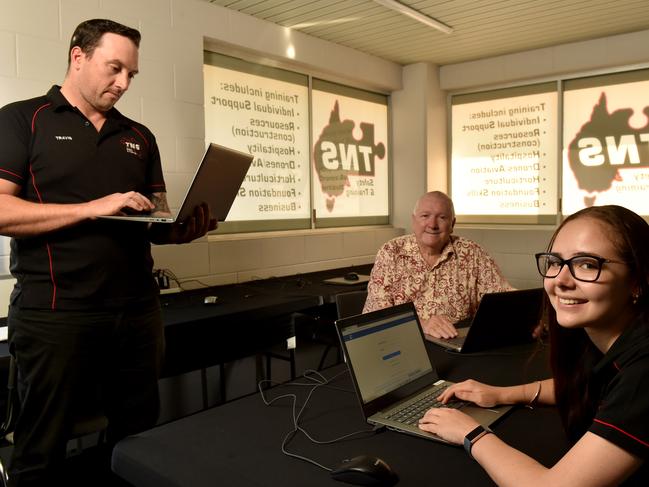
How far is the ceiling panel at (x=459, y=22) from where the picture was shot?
3627 mm

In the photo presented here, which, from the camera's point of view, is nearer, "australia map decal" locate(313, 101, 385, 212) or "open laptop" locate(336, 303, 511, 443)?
"open laptop" locate(336, 303, 511, 443)

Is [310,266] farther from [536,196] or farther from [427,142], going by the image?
[536,196]

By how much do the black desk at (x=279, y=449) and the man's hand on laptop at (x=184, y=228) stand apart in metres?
0.71

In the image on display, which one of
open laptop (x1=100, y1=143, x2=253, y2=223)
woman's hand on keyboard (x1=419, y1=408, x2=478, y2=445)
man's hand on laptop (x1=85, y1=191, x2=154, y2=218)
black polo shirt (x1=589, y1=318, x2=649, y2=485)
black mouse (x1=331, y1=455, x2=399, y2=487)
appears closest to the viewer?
black polo shirt (x1=589, y1=318, x2=649, y2=485)

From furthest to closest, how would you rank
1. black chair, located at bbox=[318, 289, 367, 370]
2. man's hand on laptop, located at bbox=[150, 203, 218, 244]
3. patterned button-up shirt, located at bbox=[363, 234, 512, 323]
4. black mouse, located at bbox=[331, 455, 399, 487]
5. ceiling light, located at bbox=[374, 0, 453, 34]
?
ceiling light, located at bbox=[374, 0, 453, 34]
black chair, located at bbox=[318, 289, 367, 370]
patterned button-up shirt, located at bbox=[363, 234, 512, 323]
man's hand on laptop, located at bbox=[150, 203, 218, 244]
black mouse, located at bbox=[331, 455, 399, 487]

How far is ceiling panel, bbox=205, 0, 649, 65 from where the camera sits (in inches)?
143

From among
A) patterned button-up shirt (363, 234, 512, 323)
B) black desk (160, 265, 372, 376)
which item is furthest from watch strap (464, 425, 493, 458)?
black desk (160, 265, 372, 376)

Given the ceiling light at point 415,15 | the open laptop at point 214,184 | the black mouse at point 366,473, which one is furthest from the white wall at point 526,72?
the black mouse at point 366,473

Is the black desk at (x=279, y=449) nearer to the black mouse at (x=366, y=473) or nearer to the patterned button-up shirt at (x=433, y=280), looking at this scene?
the black mouse at (x=366, y=473)

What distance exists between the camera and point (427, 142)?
512 centimetres

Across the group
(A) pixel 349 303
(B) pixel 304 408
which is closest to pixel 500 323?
(B) pixel 304 408

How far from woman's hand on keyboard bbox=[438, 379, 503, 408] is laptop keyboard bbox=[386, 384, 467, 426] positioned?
16 millimetres

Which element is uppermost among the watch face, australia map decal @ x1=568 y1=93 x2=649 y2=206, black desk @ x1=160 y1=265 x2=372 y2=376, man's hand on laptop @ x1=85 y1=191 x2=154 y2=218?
australia map decal @ x1=568 y1=93 x2=649 y2=206

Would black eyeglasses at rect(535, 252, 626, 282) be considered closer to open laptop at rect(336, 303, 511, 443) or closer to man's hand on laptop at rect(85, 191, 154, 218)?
open laptop at rect(336, 303, 511, 443)
